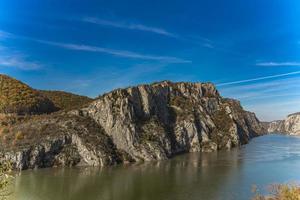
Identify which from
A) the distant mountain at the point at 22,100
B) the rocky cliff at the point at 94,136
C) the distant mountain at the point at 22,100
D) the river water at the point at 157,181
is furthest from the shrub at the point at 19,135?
the distant mountain at the point at 22,100

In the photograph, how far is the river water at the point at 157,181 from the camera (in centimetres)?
8525

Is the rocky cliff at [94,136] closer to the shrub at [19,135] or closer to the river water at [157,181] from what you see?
the shrub at [19,135]

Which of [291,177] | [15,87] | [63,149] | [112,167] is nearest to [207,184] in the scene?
[291,177]

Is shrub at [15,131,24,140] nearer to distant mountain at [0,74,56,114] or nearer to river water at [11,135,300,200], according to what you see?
river water at [11,135,300,200]

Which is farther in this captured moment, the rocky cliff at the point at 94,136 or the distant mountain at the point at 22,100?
the distant mountain at the point at 22,100

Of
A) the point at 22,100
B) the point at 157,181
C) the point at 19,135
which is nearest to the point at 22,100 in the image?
the point at 22,100

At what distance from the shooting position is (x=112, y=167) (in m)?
135

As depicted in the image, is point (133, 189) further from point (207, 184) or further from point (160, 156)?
point (160, 156)

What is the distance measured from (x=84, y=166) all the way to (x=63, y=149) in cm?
1062

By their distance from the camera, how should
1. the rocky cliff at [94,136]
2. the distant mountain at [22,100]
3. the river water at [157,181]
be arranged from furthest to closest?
the distant mountain at [22,100]
the rocky cliff at [94,136]
the river water at [157,181]

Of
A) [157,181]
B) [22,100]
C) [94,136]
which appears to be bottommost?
[157,181]

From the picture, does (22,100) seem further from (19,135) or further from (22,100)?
(19,135)

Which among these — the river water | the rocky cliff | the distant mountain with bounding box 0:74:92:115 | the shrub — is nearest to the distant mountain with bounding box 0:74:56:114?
the distant mountain with bounding box 0:74:92:115

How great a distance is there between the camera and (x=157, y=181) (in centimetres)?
10369
